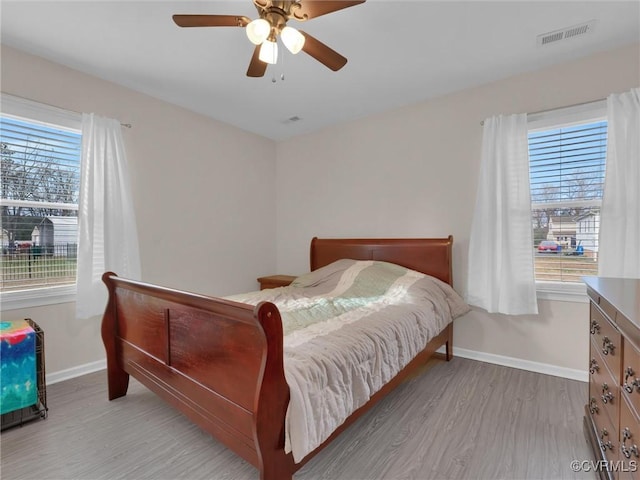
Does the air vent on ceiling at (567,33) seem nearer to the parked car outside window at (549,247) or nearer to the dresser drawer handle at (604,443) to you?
the parked car outside window at (549,247)

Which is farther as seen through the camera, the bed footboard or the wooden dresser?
the bed footboard

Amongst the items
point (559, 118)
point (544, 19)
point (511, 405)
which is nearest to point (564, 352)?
point (511, 405)

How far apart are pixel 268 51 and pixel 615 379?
7.20 ft

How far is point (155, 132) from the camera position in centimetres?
321

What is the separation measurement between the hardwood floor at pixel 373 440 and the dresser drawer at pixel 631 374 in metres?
0.78

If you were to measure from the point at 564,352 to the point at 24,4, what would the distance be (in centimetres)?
455

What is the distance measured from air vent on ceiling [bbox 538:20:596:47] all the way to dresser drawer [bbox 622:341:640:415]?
7.08 ft

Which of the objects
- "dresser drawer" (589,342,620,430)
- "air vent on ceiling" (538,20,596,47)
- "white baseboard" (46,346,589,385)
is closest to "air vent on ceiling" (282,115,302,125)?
"air vent on ceiling" (538,20,596,47)

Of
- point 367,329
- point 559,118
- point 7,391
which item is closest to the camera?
point 367,329

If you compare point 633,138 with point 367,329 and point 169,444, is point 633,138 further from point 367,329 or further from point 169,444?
point 169,444

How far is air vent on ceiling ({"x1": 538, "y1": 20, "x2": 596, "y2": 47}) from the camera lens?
2.13 metres

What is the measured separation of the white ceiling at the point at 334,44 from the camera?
6.48 ft

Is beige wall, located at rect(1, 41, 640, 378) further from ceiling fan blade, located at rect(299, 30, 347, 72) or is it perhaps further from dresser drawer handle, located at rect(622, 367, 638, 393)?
dresser drawer handle, located at rect(622, 367, 638, 393)

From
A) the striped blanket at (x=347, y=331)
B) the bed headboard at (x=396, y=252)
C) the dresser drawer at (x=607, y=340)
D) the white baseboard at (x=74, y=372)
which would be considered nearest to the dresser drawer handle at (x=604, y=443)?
the dresser drawer at (x=607, y=340)
